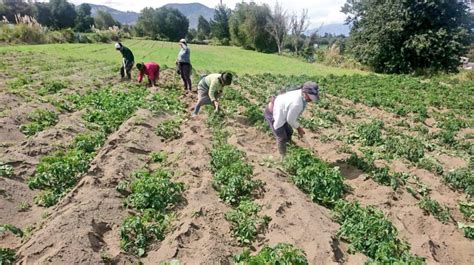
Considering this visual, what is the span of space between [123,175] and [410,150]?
564 cm

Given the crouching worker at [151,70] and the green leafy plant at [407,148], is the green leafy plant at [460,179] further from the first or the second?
the crouching worker at [151,70]

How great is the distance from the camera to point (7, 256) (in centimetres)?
429

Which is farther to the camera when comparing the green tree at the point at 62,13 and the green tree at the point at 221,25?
the green tree at the point at 62,13

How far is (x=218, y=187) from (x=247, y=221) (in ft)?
4.19

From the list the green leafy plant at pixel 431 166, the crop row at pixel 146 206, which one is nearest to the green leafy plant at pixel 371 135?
the green leafy plant at pixel 431 166

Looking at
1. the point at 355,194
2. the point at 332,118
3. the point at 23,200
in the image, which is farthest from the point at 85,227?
the point at 332,118

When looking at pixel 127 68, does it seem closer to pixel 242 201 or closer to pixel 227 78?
pixel 227 78

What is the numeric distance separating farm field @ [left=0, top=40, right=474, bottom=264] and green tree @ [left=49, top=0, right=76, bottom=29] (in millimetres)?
63142

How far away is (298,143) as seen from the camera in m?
8.88

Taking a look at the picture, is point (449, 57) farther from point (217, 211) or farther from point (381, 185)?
point (217, 211)

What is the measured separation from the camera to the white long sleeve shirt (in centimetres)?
646

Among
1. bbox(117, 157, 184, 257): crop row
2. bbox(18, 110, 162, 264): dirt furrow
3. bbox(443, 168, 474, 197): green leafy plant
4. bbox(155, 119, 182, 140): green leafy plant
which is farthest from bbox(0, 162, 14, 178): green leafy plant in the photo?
bbox(443, 168, 474, 197): green leafy plant

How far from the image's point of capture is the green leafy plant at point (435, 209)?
568 centimetres

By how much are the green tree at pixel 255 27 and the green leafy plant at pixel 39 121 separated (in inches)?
1848
